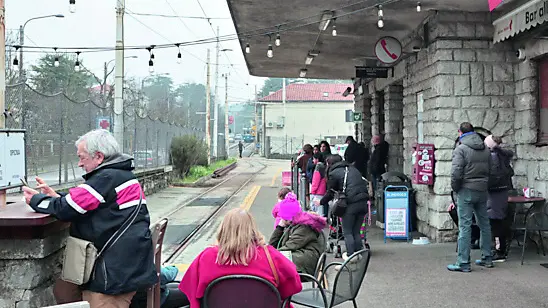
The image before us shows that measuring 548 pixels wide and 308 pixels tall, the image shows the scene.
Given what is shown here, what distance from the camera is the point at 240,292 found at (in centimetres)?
341

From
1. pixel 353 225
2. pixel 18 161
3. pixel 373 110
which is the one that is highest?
pixel 373 110

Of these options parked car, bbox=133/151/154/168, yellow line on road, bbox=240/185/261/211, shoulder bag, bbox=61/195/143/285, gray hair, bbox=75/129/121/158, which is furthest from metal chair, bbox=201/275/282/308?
parked car, bbox=133/151/154/168

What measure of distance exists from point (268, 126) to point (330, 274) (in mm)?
61412

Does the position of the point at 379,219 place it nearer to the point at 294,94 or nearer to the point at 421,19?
the point at 421,19

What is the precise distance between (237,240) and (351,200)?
4736mm

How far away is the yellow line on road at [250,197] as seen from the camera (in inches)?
648

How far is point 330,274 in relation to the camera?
25.0 feet

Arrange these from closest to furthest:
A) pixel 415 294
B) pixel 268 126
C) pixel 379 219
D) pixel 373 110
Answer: pixel 415 294
pixel 379 219
pixel 373 110
pixel 268 126

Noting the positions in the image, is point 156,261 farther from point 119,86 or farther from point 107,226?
point 119,86

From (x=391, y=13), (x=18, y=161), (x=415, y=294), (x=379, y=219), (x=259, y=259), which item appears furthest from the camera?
(x=379, y=219)

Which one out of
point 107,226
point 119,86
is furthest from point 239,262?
point 119,86

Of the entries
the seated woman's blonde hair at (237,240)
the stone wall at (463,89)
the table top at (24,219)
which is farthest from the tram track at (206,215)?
the seated woman's blonde hair at (237,240)

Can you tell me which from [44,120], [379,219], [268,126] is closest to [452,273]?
[379,219]

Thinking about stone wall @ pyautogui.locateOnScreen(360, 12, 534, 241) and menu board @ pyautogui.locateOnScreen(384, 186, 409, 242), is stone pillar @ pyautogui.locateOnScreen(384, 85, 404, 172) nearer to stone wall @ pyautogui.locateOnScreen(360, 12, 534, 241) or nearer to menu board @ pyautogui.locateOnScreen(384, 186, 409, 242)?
menu board @ pyautogui.locateOnScreen(384, 186, 409, 242)
